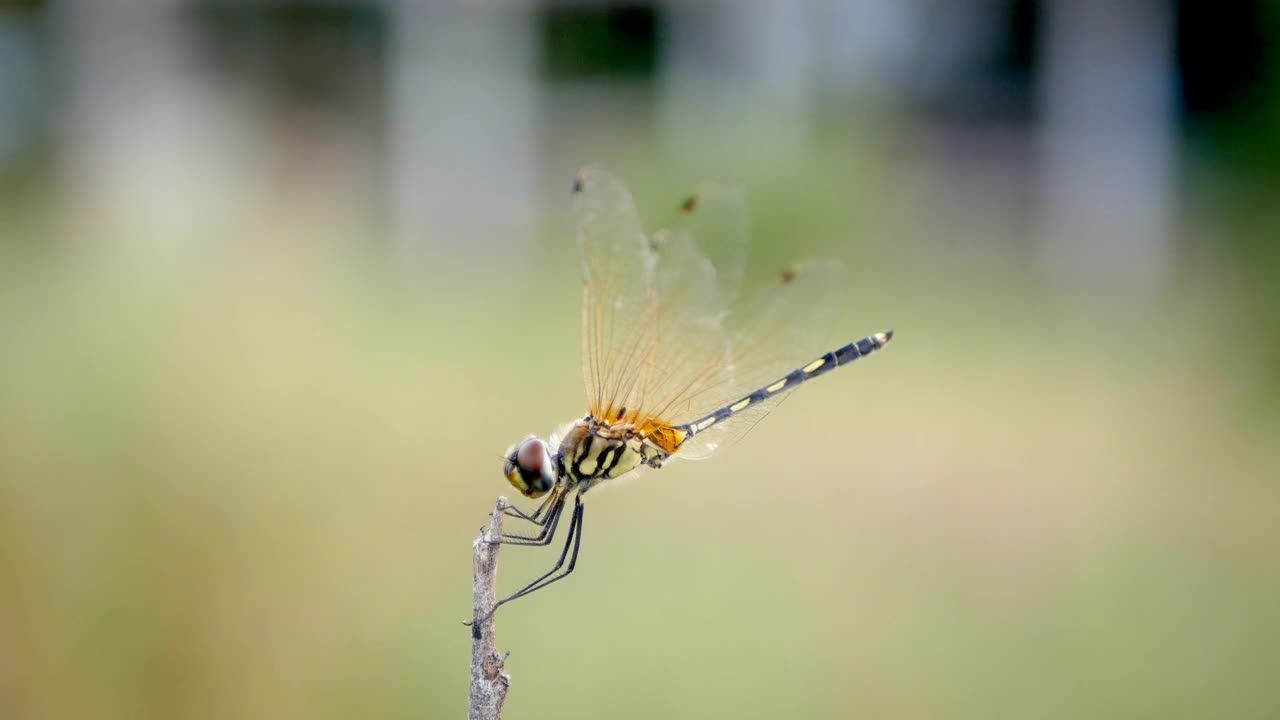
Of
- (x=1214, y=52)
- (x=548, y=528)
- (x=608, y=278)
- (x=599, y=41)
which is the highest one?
(x=599, y=41)

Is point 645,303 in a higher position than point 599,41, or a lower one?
lower

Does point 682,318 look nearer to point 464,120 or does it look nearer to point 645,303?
point 645,303

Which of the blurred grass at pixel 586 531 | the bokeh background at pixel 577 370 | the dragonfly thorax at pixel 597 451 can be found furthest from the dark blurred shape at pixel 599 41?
the dragonfly thorax at pixel 597 451

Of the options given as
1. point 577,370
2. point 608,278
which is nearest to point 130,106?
point 577,370

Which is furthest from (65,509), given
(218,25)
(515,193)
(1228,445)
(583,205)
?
(218,25)

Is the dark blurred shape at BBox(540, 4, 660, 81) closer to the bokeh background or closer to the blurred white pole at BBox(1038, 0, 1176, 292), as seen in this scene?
the bokeh background

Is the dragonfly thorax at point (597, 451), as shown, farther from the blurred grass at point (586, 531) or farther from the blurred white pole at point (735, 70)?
the blurred white pole at point (735, 70)
